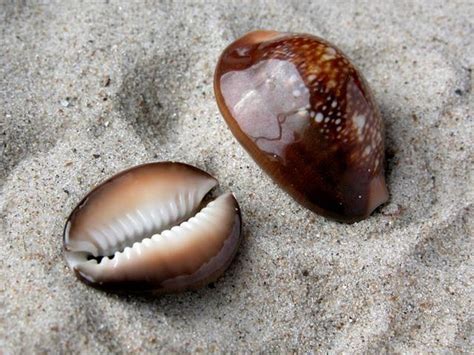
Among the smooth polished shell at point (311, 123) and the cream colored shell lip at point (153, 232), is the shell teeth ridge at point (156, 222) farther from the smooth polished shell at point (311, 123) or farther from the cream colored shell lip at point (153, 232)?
the smooth polished shell at point (311, 123)

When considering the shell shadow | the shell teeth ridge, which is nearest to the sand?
the shell shadow

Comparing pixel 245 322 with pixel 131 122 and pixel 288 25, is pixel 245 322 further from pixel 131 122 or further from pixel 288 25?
pixel 288 25

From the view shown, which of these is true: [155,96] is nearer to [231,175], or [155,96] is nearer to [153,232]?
[231,175]

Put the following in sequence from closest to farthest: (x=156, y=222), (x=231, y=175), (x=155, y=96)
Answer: (x=156, y=222)
(x=231, y=175)
(x=155, y=96)

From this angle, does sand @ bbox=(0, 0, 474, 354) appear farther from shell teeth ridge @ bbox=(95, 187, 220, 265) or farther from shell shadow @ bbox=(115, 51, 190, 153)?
shell teeth ridge @ bbox=(95, 187, 220, 265)

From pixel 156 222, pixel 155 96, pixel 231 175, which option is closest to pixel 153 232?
pixel 156 222

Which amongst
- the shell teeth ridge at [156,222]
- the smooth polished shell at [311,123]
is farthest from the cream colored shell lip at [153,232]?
the smooth polished shell at [311,123]
